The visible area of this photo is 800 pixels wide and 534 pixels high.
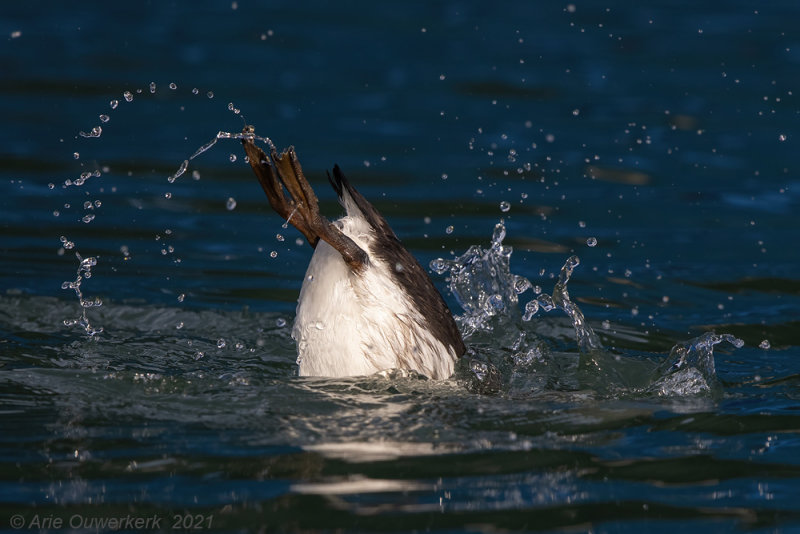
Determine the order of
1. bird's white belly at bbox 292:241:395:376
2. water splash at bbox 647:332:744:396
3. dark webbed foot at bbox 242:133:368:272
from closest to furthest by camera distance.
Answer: dark webbed foot at bbox 242:133:368:272 → bird's white belly at bbox 292:241:395:376 → water splash at bbox 647:332:744:396

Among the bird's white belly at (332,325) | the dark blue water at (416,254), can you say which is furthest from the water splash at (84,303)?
the bird's white belly at (332,325)

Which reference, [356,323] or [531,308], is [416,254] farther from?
[356,323]

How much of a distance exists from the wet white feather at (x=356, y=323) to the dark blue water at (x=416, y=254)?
0.35 ft

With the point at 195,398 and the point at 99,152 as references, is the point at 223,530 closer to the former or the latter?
the point at 195,398

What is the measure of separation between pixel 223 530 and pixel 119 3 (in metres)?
10.1

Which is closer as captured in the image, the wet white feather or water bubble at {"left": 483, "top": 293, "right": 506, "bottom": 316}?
the wet white feather

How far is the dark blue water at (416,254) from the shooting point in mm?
3535

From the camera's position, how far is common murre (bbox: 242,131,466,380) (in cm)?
395

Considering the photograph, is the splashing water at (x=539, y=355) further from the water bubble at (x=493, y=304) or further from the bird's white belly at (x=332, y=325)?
the bird's white belly at (x=332, y=325)

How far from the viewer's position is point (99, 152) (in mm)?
8594

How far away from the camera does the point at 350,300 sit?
13.3 feet

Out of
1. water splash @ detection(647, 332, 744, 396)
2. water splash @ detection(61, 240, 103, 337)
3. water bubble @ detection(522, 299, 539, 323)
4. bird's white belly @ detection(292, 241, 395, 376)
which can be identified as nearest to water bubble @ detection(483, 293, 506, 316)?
water bubble @ detection(522, 299, 539, 323)

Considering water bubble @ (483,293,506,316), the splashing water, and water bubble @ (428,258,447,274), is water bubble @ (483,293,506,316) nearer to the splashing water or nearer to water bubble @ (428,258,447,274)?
the splashing water

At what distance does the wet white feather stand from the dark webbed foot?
0.36 ft
